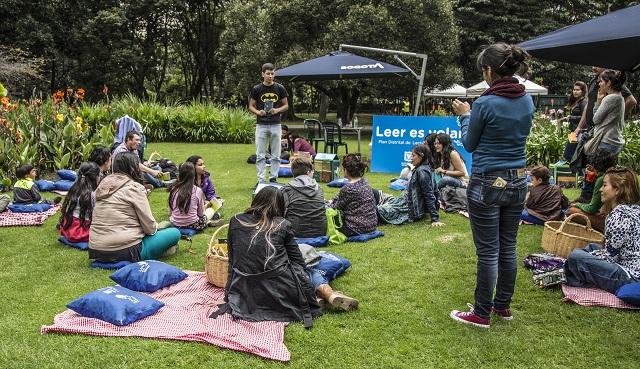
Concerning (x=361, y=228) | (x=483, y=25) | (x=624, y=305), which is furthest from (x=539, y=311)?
(x=483, y=25)

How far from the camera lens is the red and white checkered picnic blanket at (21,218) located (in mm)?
7191

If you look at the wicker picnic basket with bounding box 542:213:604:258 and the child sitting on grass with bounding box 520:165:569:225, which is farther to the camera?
the child sitting on grass with bounding box 520:165:569:225

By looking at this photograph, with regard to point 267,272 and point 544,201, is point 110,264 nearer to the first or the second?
point 267,272

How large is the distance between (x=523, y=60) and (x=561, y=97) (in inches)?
839

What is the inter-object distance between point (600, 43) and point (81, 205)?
513 centimetres

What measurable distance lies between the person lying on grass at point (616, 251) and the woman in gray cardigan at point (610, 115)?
201 cm

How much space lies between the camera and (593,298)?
4520 millimetres

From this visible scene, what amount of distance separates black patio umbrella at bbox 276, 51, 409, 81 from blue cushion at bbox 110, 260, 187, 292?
846 cm

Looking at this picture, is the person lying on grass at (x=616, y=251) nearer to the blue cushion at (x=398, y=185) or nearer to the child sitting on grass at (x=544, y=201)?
the child sitting on grass at (x=544, y=201)

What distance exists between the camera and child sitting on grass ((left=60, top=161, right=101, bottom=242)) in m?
5.89

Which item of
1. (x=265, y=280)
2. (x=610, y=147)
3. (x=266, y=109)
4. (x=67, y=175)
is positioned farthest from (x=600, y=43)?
(x=67, y=175)

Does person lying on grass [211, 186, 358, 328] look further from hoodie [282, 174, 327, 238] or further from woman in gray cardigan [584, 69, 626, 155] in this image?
woman in gray cardigan [584, 69, 626, 155]

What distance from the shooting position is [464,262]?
5637 millimetres

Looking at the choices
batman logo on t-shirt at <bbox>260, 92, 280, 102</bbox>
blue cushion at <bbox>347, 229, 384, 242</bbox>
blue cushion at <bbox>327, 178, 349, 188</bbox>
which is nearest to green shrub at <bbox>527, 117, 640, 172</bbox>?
blue cushion at <bbox>327, 178, 349, 188</bbox>
